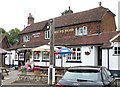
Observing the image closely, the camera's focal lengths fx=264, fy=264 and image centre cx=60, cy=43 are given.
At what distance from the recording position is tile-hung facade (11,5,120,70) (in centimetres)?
2667

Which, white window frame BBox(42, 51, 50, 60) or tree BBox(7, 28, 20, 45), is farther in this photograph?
tree BBox(7, 28, 20, 45)

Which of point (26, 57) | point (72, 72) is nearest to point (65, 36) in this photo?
point (26, 57)

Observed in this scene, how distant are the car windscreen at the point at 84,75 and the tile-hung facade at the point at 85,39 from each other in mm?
17476

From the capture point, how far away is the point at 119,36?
1019 inches

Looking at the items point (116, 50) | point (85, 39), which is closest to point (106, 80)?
point (116, 50)

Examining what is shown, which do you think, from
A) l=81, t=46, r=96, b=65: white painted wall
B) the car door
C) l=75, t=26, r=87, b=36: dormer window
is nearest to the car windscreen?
the car door

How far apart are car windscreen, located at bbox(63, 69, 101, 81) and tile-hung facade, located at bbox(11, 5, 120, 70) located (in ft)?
57.3

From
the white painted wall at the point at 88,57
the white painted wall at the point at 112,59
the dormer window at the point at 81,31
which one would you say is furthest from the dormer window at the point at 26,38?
the white painted wall at the point at 112,59

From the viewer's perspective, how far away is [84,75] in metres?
8.62

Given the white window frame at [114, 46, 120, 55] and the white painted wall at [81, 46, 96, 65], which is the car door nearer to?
the white window frame at [114, 46, 120, 55]

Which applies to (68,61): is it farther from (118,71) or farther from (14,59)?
(14,59)

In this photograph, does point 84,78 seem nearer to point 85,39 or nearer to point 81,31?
point 85,39

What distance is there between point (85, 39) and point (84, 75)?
22.5 meters

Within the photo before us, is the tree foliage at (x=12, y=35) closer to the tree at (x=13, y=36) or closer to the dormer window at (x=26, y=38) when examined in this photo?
the tree at (x=13, y=36)
